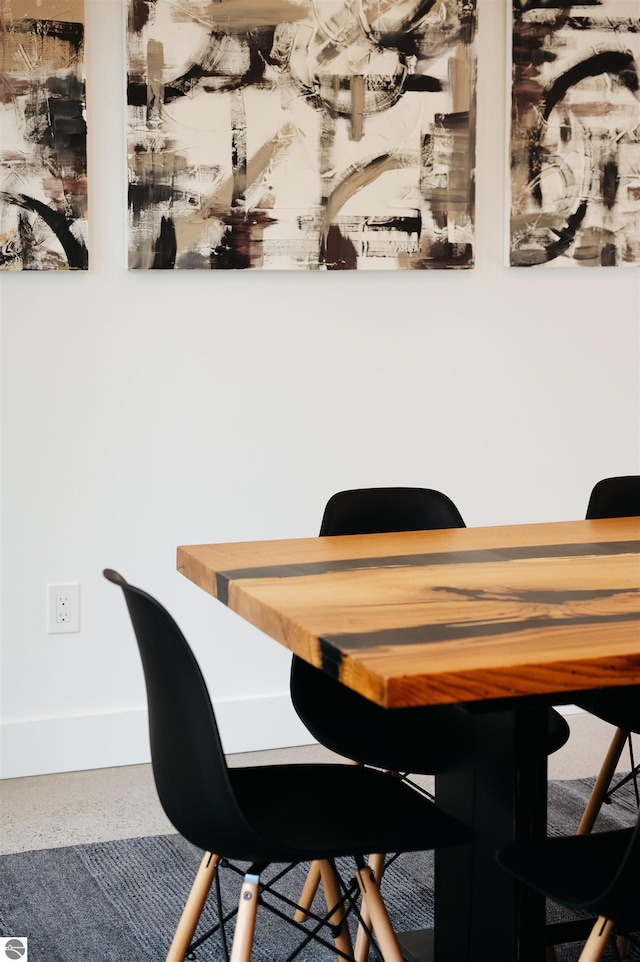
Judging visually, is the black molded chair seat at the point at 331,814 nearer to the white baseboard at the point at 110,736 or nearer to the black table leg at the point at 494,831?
the black table leg at the point at 494,831

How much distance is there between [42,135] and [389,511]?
1.44 meters

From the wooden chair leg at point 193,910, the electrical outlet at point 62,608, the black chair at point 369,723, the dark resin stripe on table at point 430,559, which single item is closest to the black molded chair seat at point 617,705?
the black chair at point 369,723

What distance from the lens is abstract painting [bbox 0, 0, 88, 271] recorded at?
9.68ft

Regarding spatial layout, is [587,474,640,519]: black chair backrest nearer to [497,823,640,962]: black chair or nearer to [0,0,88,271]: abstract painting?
[497,823,640,962]: black chair

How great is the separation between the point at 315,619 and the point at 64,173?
1938 millimetres

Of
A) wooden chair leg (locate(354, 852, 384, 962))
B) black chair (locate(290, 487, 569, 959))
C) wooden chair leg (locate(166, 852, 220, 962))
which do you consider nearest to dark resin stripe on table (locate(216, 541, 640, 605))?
black chair (locate(290, 487, 569, 959))

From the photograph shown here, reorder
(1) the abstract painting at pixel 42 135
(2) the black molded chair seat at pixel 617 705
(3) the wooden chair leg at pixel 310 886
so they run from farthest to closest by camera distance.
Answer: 1. (1) the abstract painting at pixel 42 135
2. (2) the black molded chair seat at pixel 617 705
3. (3) the wooden chair leg at pixel 310 886

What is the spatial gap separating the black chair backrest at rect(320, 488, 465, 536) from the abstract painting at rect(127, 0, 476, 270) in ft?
3.50

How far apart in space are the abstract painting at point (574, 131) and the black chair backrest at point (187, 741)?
90.7 inches

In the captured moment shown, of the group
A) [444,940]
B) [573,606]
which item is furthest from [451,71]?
[444,940]

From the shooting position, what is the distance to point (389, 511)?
2.37 metres

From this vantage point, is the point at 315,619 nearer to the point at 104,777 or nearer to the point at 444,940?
the point at 444,940

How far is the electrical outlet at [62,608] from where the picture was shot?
10.3 ft

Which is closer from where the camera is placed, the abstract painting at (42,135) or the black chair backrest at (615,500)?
the black chair backrest at (615,500)
